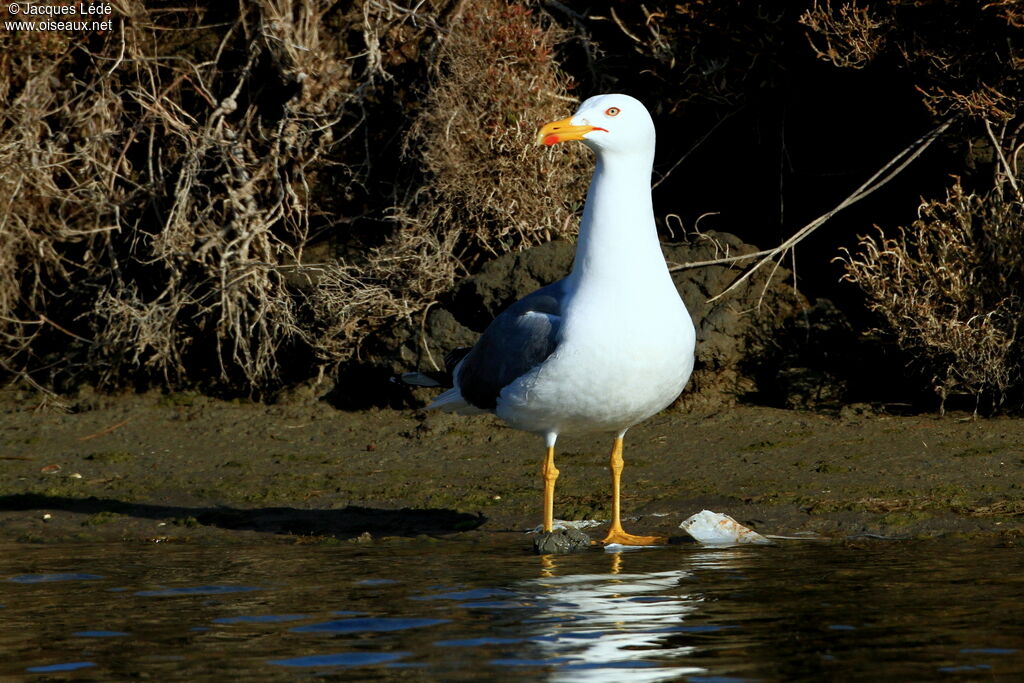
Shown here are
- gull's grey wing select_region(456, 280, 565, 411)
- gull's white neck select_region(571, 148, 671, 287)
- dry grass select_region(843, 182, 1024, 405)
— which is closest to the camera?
gull's white neck select_region(571, 148, 671, 287)

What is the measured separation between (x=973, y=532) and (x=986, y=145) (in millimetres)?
3850

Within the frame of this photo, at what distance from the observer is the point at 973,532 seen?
590 cm

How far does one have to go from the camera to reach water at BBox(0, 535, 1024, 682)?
389 centimetres

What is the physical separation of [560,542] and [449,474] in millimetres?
1874

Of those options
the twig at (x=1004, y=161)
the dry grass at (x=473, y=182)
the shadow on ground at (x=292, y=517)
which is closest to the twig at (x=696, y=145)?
the dry grass at (x=473, y=182)

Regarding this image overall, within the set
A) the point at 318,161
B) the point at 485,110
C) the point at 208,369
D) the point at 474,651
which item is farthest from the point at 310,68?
the point at 474,651

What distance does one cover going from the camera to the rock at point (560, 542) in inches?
225

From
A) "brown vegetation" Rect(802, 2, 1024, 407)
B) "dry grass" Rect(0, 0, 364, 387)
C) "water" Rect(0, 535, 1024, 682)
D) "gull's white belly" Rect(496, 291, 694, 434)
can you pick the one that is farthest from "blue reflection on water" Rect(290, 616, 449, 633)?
"dry grass" Rect(0, 0, 364, 387)

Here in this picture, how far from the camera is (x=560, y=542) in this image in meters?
5.74

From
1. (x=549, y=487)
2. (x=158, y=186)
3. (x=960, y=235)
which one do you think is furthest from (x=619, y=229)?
(x=158, y=186)

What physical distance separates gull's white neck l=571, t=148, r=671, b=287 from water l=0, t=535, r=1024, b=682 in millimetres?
1155

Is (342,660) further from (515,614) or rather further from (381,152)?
(381,152)

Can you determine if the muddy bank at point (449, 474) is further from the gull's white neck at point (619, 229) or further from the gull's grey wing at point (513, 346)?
the gull's white neck at point (619, 229)

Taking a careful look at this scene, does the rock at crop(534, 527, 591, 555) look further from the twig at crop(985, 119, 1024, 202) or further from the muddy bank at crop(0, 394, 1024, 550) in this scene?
the twig at crop(985, 119, 1024, 202)
